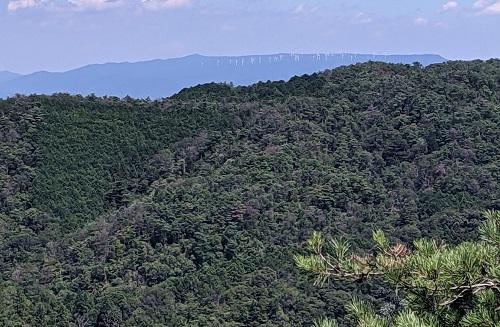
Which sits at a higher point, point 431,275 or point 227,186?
point 431,275

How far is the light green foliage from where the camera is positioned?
262 centimetres

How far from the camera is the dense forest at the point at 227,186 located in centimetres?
2256

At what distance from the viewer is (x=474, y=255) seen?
2.62 m

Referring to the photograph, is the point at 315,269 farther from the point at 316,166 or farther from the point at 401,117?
the point at 401,117

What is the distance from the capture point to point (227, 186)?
27688mm

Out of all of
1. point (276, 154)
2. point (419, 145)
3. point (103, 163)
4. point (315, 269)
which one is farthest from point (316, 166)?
point (315, 269)

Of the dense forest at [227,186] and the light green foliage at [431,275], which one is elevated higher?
the light green foliage at [431,275]

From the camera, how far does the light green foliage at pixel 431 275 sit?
2.62 metres

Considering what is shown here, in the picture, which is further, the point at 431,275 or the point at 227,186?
the point at 227,186

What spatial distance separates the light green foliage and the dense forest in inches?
660

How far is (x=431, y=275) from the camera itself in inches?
105

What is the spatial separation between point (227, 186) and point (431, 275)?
2506 centimetres

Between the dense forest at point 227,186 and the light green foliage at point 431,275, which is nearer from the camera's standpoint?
the light green foliage at point 431,275

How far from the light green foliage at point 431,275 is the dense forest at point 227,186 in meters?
16.8
